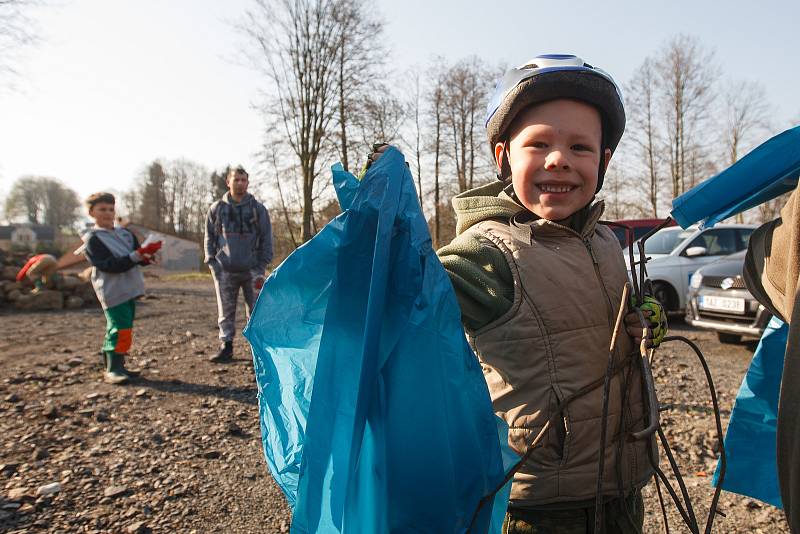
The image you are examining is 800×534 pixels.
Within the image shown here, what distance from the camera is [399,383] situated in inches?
42.4

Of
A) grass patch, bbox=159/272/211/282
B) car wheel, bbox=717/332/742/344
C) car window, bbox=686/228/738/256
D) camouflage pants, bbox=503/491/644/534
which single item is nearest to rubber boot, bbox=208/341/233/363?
camouflage pants, bbox=503/491/644/534

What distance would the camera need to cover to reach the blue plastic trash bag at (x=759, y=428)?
1.85 m

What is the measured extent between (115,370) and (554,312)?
4.96m

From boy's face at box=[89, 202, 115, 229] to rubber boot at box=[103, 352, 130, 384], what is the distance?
128 centimetres

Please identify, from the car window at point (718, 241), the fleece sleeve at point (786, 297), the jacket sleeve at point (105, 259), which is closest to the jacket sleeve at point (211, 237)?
the jacket sleeve at point (105, 259)

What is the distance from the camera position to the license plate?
6164 millimetres

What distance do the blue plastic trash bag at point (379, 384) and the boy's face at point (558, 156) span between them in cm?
35

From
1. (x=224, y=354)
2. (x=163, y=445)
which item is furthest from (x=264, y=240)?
(x=163, y=445)

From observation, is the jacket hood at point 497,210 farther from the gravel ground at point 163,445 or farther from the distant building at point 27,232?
the distant building at point 27,232

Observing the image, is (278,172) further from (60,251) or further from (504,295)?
(504,295)

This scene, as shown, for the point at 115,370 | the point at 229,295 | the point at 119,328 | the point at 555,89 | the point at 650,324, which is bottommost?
the point at 115,370

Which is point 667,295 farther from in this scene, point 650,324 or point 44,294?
point 44,294

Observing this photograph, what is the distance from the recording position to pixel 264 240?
574 centimetres

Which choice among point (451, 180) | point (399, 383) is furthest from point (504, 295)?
point (451, 180)
